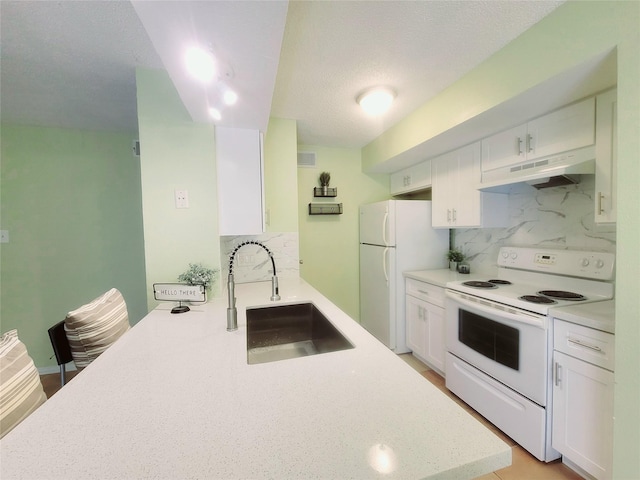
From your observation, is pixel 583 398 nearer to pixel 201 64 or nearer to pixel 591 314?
pixel 591 314

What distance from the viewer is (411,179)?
296 cm

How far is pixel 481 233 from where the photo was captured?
2.54 metres

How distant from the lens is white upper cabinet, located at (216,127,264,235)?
182 centimetres

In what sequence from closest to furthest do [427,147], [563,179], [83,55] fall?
[83,55] → [563,179] → [427,147]

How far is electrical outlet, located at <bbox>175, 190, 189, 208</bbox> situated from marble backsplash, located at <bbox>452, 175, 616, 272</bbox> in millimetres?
2563

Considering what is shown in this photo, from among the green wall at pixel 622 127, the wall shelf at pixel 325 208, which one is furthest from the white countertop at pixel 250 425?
the wall shelf at pixel 325 208

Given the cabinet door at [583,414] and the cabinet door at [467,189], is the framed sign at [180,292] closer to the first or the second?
the cabinet door at [583,414]

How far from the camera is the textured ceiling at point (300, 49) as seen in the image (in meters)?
1.20

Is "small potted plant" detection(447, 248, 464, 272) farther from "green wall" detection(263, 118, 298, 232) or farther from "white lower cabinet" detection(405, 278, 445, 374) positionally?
"green wall" detection(263, 118, 298, 232)

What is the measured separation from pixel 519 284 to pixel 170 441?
7.98 ft

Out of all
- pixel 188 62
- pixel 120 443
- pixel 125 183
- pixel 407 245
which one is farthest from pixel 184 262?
pixel 407 245

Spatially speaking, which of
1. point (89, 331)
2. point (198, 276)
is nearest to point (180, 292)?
point (198, 276)

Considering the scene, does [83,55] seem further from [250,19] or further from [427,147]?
[427,147]

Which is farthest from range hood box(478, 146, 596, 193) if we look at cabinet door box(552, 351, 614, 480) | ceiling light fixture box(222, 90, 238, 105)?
ceiling light fixture box(222, 90, 238, 105)
